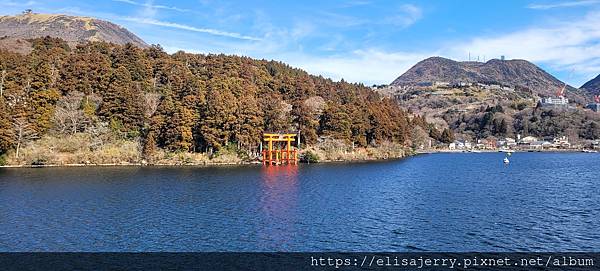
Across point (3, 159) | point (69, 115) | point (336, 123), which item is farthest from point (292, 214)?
point (336, 123)

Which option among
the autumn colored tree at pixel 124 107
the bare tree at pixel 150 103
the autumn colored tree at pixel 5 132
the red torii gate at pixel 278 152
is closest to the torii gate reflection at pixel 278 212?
the red torii gate at pixel 278 152

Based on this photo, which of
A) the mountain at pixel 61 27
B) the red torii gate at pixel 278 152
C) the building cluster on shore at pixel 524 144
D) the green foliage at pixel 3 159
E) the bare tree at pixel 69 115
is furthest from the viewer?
the mountain at pixel 61 27

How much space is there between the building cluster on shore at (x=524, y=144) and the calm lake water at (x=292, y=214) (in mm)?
84741

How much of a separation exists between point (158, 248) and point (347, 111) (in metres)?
50.6

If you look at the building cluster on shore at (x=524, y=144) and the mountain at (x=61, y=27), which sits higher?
the mountain at (x=61, y=27)

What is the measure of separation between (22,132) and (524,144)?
375 feet

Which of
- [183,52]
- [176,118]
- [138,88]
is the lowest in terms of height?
[176,118]

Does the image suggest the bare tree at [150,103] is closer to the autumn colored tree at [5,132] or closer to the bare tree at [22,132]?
the bare tree at [22,132]

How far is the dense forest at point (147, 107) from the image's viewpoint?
52656 mm

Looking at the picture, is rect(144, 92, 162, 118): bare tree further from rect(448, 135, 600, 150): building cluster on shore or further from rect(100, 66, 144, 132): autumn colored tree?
rect(448, 135, 600, 150): building cluster on shore

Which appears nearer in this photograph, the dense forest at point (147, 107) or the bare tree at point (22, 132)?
the bare tree at point (22, 132)

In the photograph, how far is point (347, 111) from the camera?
65750 mm

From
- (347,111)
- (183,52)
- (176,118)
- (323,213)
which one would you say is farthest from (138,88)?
(323,213)

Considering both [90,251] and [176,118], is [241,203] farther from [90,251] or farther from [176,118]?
[176,118]
